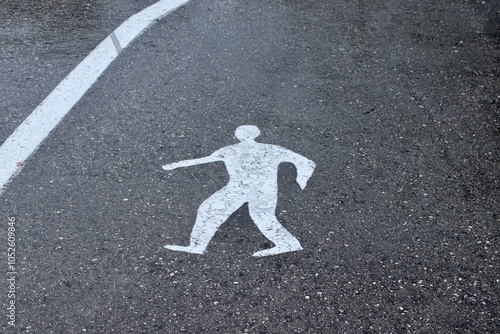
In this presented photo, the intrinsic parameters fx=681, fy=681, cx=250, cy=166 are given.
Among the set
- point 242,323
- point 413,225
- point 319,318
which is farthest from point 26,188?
point 413,225

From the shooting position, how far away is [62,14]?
→ 25.1ft

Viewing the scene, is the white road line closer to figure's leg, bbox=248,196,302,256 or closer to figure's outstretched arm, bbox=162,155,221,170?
figure's outstretched arm, bbox=162,155,221,170

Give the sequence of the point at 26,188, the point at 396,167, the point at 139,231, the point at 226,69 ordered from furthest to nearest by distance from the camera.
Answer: the point at 226,69 → the point at 396,167 → the point at 26,188 → the point at 139,231

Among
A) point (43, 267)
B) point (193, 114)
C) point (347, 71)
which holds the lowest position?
point (347, 71)

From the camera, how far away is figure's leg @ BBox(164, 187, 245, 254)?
4261 millimetres

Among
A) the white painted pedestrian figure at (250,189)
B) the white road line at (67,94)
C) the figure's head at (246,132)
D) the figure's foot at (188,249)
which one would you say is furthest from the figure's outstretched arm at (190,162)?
the white road line at (67,94)

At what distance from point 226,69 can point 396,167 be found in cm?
218

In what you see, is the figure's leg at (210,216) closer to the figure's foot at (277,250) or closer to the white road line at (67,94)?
the figure's foot at (277,250)

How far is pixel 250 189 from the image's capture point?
4.82 meters

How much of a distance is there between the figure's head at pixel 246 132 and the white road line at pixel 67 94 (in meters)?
1.45

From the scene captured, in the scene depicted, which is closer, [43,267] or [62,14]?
[43,267]

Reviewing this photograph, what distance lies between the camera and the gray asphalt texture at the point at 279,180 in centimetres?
381

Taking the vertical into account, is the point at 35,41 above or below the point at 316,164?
above

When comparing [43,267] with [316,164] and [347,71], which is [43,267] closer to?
[316,164]
